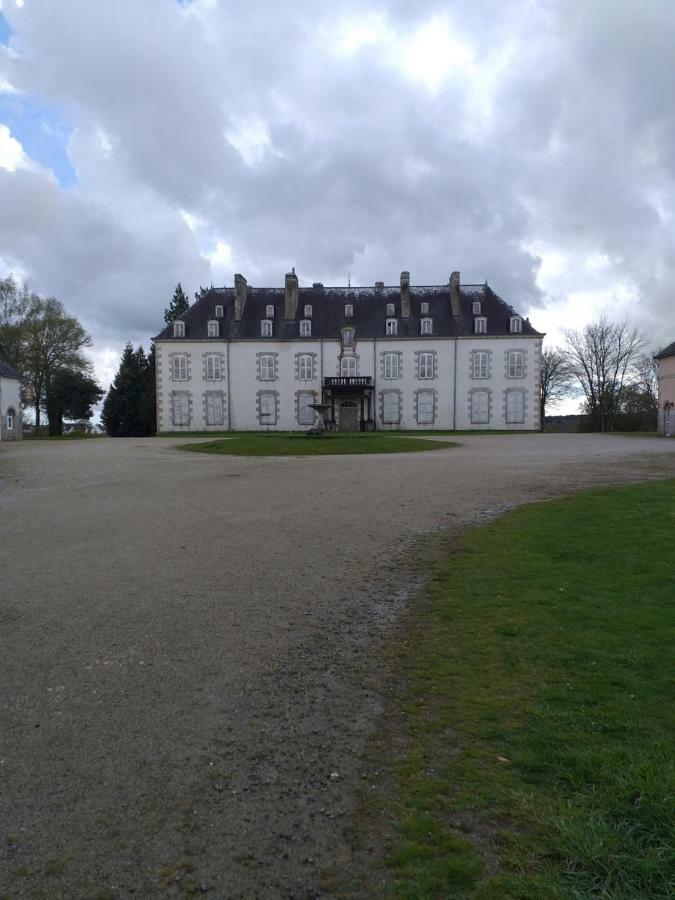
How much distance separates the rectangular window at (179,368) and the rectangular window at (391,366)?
17.4 meters

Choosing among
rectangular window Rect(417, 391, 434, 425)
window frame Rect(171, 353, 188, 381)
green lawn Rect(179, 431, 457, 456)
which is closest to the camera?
green lawn Rect(179, 431, 457, 456)

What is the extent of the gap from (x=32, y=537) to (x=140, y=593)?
143 inches

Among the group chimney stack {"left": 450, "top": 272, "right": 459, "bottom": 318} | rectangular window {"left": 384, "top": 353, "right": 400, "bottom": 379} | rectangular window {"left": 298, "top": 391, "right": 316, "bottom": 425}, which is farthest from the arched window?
chimney stack {"left": 450, "top": 272, "right": 459, "bottom": 318}

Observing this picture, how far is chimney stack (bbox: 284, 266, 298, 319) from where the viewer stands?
5394 centimetres

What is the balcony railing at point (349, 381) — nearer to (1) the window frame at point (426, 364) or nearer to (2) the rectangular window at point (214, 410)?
(1) the window frame at point (426, 364)

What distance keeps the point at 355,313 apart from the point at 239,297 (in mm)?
10274

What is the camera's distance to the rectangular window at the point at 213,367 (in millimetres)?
53000

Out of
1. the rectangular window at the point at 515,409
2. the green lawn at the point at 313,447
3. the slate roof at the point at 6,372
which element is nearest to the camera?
the green lawn at the point at 313,447

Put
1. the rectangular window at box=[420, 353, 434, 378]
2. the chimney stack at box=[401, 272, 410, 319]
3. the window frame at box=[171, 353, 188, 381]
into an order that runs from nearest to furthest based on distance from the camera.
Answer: the rectangular window at box=[420, 353, 434, 378] → the window frame at box=[171, 353, 188, 381] → the chimney stack at box=[401, 272, 410, 319]

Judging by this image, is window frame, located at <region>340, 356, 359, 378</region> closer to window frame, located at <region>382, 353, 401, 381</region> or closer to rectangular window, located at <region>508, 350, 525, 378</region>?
window frame, located at <region>382, 353, 401, 381</region>

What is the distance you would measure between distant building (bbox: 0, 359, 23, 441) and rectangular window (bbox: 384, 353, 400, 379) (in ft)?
97.8

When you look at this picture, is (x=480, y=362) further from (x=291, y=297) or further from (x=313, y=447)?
(x=313, y=447)

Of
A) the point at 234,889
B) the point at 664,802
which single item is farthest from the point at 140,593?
the point at 664,802

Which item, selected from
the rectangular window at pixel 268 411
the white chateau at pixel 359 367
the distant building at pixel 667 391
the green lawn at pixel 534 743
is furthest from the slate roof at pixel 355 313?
the green lawn at pixel 534 743
